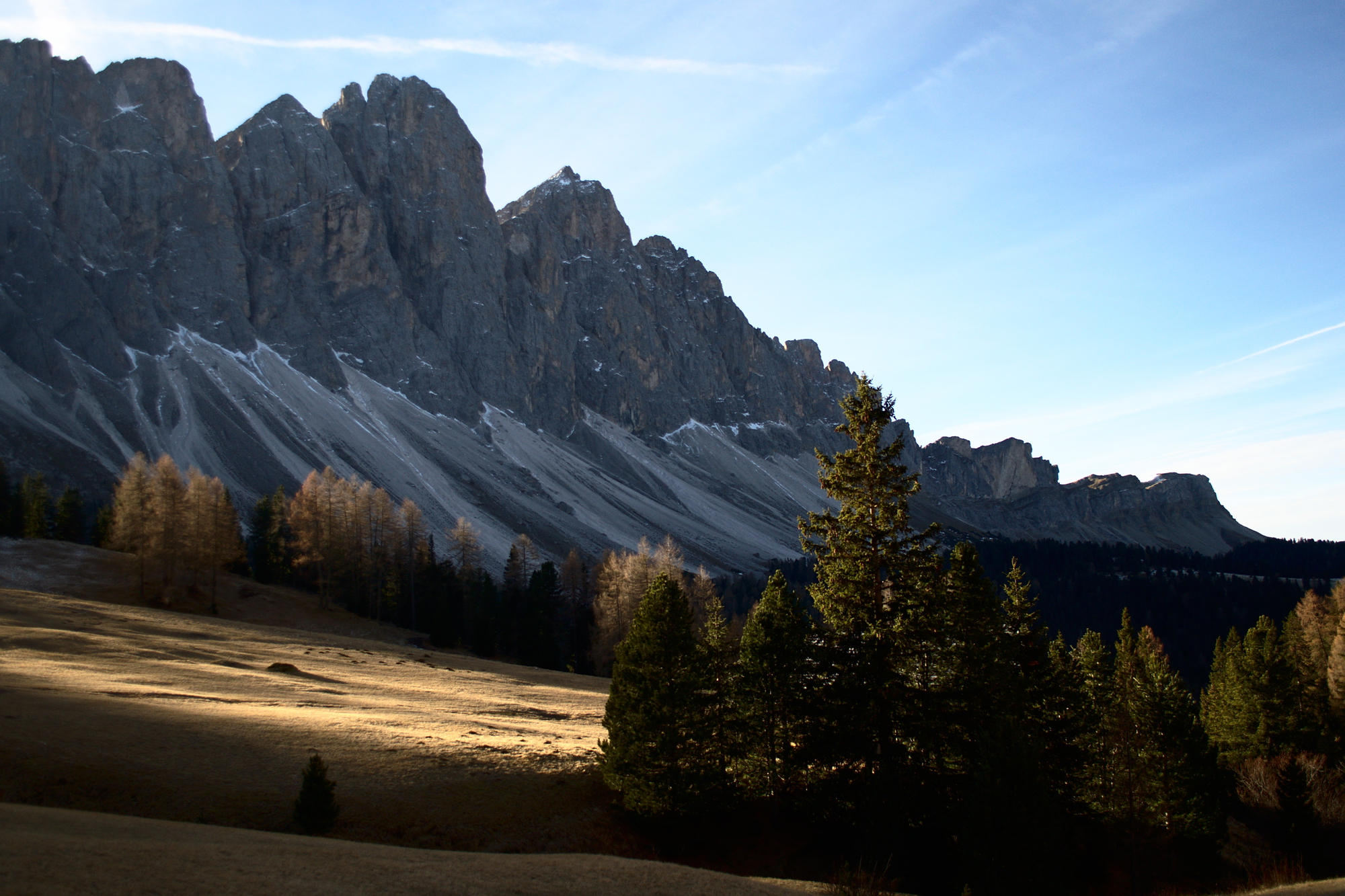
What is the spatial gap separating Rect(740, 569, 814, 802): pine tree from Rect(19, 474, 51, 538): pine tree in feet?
226

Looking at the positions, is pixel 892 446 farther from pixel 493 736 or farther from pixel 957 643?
pixel 493 736

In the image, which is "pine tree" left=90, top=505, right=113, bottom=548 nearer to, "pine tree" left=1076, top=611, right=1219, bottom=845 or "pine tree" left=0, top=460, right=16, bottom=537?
"pine tree" left=0, top=460, right=16, bottom=537

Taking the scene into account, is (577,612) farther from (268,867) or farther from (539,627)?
(268,867)

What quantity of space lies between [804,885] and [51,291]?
631 feet

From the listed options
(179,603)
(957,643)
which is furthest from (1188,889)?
(179,603)

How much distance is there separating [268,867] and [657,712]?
42.7 feet

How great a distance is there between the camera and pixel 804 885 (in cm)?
1764

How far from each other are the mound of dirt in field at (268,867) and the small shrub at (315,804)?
178 centimetres

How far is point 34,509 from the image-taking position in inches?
2729

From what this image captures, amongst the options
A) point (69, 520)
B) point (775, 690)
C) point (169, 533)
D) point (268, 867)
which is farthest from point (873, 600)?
point (69, 520)

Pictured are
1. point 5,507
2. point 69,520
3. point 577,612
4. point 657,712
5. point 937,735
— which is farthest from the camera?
point 577,612

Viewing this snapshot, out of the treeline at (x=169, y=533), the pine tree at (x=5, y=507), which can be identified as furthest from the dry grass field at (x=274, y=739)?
the pine tree at (x=5, y=507)

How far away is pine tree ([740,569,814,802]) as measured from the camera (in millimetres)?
25359

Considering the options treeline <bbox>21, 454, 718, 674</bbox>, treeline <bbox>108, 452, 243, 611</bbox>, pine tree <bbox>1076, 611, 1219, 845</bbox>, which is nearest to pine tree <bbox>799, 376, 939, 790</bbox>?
pine tree <bbox>1076, 611, 1219, 845</bbox>
